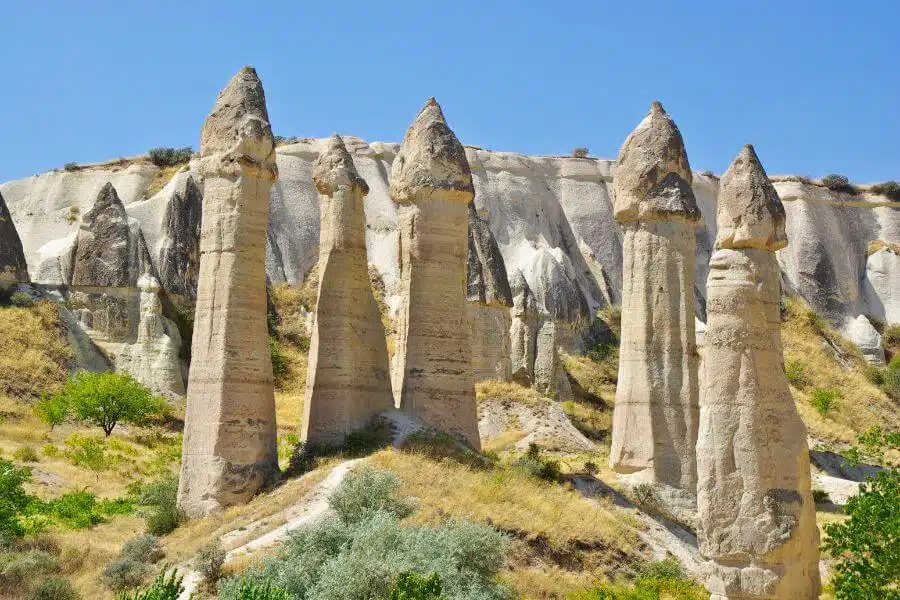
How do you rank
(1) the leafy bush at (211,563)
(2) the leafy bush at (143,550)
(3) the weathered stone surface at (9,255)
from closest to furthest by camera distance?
(1) the leafy bush at (211,563) → (2) the leafy bush at (143,550) → (3) the weathered stone surface at (9,255)

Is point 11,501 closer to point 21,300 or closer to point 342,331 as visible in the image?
point 342,331

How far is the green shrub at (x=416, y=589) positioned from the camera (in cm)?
1174

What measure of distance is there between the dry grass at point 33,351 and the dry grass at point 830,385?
→ 24.9 m

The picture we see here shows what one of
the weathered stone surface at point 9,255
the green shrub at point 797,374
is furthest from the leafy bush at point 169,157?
the green shrub at point 797,374

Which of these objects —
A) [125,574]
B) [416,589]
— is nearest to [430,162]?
[125,574]

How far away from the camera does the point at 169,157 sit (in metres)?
57.2

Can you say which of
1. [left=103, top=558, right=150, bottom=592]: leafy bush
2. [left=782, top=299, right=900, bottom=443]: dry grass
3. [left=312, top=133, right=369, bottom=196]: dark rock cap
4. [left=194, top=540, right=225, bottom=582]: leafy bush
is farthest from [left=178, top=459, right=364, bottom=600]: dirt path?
[left=782, top=299, right=900, bottom=443]: dry grass

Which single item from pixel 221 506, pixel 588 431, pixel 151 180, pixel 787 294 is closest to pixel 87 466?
pixel 221 506

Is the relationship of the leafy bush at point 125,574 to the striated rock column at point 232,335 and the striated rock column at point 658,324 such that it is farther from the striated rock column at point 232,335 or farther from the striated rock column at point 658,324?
the striated rock column at point 658,324

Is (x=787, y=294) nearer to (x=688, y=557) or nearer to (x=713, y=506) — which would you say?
(x=688, y=557)

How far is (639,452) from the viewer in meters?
22.6

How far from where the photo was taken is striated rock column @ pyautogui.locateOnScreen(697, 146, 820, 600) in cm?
1168

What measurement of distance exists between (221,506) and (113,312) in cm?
1922

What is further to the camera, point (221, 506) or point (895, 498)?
point (221, 506)
